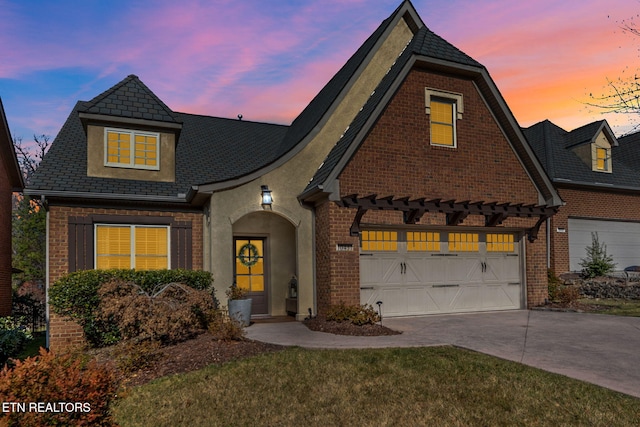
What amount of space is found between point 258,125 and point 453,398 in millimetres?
14736

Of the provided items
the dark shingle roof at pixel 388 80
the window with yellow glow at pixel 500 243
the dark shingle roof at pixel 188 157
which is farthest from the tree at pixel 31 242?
the window with yellow glow at pixel 500 243

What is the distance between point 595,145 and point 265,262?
16454 millimetres

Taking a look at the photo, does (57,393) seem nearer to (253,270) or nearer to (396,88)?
(253,270)

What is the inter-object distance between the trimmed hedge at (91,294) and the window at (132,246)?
162cm

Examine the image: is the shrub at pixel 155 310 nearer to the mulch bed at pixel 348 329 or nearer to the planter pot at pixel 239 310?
the planter pot at pixel 239 310

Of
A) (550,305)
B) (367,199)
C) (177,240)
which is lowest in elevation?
(550,305)

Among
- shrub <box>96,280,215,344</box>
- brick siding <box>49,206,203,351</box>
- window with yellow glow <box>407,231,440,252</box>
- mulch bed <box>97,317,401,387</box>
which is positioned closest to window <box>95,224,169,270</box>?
brick siding <box>49,206,203,351</box>

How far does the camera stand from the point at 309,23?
1166 cm

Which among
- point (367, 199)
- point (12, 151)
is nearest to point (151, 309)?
point (367, 199)

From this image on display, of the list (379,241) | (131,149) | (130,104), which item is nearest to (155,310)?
(131,149)

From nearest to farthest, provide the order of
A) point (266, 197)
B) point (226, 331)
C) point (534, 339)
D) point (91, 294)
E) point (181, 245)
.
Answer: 1. point (226, 331)
2. point (534, 339)
3. point (91, 294)
4. point (266, 197)
5. point (181, 245)

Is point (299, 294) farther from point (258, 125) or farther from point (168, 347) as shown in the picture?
point (258, 125)

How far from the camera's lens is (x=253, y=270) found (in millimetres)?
14148

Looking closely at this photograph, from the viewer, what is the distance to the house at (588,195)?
18.6 metres
